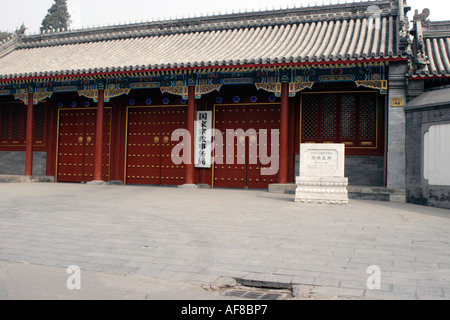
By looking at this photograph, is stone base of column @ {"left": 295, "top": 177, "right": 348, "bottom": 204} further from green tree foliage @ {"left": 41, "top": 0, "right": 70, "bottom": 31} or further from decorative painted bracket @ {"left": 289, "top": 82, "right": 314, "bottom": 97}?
green tree foliage @ {"left": 41, "top": 0, "right": 70, "bottom": 31}

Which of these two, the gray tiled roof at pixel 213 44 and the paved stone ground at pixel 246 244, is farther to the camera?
the gray tiled roof at pixel 213 44

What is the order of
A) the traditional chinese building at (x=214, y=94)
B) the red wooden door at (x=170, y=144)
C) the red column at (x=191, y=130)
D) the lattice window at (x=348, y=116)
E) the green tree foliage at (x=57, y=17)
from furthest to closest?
the green tree foliage at (x=57, y=17)
the red wooden door at (x=170, y=144)
the red column at (x=191, y=130)
the lattice window at (x=348, y=116)
the traditional chinese building at (x=214, y=94)

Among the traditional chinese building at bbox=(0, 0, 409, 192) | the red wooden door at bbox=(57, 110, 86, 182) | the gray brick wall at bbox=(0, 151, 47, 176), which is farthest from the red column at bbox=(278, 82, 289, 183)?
the gray brick wall at bbox=(0, 151, 47, 176)

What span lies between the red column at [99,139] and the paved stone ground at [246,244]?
4.78 metres

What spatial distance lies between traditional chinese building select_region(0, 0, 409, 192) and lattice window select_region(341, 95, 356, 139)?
0.08ft

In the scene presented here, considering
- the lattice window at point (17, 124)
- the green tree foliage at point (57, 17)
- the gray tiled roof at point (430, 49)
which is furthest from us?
the green tree foliage at point (57, 17)

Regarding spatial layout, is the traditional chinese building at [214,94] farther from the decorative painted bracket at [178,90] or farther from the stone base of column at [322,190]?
the stone base of column at [322,190]

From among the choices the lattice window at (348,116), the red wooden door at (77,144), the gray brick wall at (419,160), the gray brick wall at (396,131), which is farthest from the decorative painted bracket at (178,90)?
the gray brick wall at (419,160)

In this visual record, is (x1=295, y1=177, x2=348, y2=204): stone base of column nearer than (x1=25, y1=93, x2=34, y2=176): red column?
Yes

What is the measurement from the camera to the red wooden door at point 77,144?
13484mm

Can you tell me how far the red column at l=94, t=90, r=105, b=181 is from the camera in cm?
1212

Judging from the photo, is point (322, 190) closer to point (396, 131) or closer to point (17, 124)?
point (396, 131)

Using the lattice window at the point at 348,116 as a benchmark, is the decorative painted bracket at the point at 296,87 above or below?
above

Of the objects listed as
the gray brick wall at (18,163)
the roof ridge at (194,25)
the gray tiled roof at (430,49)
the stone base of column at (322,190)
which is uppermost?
the roof ridge at (194,25)
